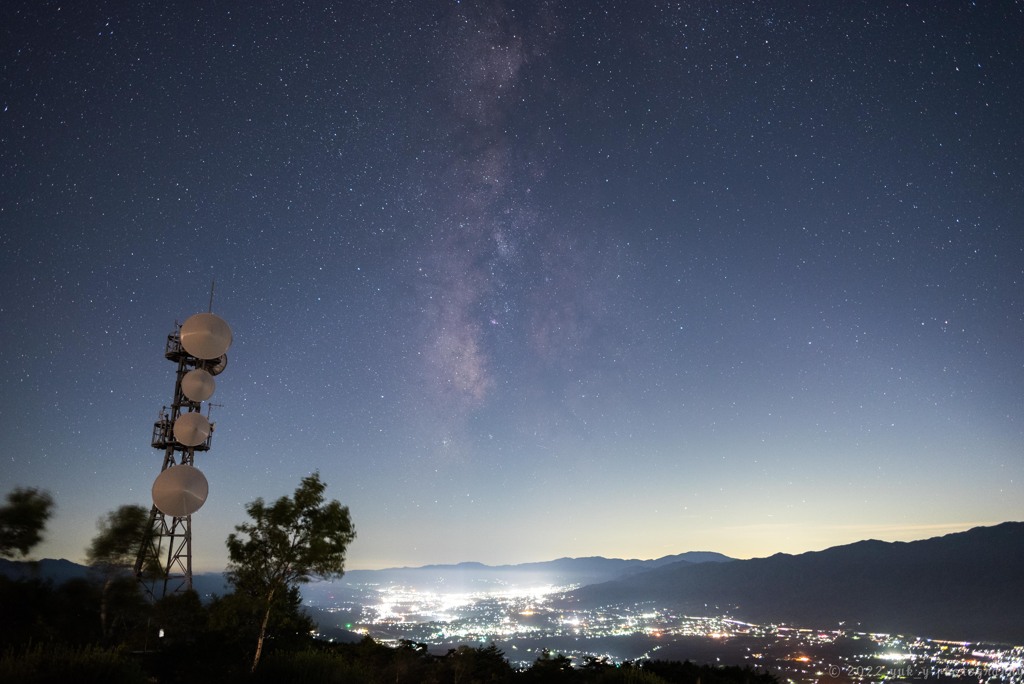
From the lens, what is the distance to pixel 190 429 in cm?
2777

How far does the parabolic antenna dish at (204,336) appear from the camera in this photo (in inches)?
1059

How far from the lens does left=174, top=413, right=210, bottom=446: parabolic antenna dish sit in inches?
1090

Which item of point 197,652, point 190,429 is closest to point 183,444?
point 190,429

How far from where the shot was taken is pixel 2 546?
62.1 feet

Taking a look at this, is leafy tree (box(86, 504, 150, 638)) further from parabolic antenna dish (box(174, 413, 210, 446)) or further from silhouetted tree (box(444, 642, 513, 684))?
silhouetted tree (box(444, 642, 513, 684))

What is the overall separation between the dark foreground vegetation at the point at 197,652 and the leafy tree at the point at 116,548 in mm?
182

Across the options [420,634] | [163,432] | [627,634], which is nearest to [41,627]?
[163,432]

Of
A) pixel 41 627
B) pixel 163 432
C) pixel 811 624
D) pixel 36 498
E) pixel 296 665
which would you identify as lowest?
pixel 811 624

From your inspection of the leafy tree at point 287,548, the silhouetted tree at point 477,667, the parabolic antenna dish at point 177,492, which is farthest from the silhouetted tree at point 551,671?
the parabolic antenna dish at point 177,492

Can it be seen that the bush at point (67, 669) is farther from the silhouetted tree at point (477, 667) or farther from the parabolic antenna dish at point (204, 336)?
the parabolic antenna dish at point (204, 336)

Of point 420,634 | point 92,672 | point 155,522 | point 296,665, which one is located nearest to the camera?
point 92,672

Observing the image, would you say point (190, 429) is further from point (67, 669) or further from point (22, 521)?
point (67, 669)

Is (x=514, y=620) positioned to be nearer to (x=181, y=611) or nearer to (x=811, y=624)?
(x=811, y=624)

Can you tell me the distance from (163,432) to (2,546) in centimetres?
1101
